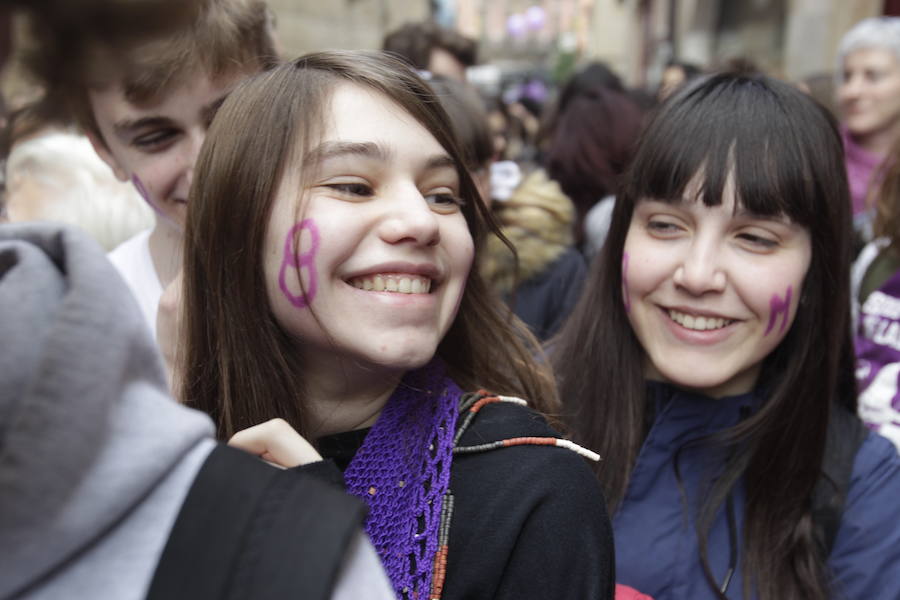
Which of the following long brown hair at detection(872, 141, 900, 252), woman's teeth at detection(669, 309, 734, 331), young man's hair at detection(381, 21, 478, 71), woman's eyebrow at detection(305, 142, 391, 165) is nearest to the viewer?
woman's eyebrow at detection(305, 142, 391, 165)

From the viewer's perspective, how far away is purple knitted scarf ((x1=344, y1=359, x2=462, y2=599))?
1.21 metres

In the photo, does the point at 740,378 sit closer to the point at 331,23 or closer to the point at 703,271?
the point at 703,271

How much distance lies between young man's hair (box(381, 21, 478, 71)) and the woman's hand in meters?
3.78

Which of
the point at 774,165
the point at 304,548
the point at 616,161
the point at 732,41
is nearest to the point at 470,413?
the point at 304,548

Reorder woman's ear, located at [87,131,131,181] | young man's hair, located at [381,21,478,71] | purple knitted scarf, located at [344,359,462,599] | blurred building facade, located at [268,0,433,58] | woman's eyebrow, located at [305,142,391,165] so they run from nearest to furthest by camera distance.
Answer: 1. purple knitted scarf, located at [344,359,462,599]
2. woman's eyebrow, located at [305,142,391,165]
3. woman's ear, located at [87,131,131,181]
4. young man's hair, located at [381,21,478,71]
5. blurred building facade, located at [268,0,433,58]

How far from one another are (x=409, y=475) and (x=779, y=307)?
101cm

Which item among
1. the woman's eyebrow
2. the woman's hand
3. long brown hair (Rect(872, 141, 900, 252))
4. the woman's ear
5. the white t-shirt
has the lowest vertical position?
long brown hair (Rect(872, 141, 900, 252))

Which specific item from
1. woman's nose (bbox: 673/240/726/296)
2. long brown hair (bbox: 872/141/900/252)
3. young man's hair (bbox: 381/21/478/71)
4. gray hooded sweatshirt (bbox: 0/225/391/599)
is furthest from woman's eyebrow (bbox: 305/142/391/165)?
young man's hair (bbox: 381/21/478/71)

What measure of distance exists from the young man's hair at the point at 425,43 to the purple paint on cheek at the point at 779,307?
3.17 meters

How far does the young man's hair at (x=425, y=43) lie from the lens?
464 cm

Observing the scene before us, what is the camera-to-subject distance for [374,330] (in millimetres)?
1296

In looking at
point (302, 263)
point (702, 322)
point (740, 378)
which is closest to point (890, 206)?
point (740, 378)

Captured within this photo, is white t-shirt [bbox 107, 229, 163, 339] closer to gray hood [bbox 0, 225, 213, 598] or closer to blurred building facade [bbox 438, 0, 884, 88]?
gray hood [bbox 0, 225, 213, 598]

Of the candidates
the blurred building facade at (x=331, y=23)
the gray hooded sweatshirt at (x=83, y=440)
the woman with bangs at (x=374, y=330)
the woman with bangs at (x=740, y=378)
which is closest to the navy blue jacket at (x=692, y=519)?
the woman with bangs at (x=740, y=378)
